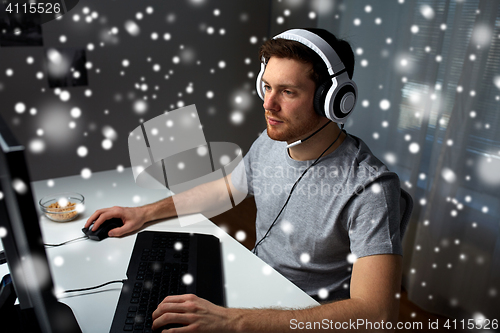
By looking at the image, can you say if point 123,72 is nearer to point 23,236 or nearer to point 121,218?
point 121,218

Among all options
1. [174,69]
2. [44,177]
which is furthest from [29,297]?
[174,69]

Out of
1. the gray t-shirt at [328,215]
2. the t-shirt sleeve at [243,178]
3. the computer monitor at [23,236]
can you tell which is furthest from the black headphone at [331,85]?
the computer monitor at [23,236]

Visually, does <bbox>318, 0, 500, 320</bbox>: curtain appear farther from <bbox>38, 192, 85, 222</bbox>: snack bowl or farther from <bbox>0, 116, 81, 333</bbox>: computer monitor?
<bbox>0, 116, 81, 333</bbox>: computer monitor

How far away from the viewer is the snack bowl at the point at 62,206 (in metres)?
1.11

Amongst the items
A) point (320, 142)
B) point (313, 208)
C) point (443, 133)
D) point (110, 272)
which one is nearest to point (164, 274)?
point (110, 272)

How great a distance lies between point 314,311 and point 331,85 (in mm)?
552

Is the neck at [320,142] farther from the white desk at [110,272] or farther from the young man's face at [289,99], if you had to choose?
the white desk at [110,272]

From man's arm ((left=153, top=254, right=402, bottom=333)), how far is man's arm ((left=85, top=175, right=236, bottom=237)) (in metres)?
0.41

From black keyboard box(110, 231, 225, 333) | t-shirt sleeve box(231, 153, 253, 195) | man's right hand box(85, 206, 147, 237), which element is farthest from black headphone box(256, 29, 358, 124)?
man's right hand box(85, 206, 147, 237)

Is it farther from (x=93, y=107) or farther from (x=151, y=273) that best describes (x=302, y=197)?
(x=93, y=107)

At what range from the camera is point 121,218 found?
1.10 m

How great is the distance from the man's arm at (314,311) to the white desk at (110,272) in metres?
0.06

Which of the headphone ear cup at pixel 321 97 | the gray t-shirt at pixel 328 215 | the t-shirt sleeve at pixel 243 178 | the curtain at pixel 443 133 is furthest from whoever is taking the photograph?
the curtain at pixel 443 133

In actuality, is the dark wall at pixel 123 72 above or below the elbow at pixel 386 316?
above
